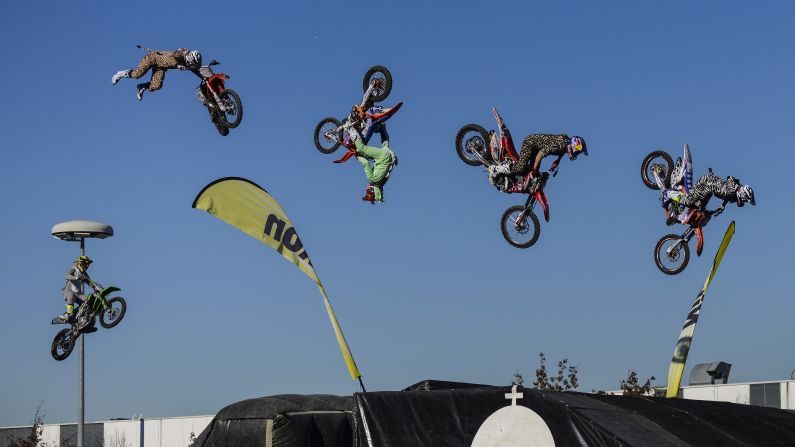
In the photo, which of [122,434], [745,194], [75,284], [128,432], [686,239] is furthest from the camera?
[122,434]

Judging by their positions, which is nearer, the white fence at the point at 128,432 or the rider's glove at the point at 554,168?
the rider's glove at the point at 554,168

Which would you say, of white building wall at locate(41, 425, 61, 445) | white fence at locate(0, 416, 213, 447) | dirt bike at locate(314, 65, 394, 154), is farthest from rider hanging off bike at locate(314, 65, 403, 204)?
white building wall at locate(41, 425, 61, 445)

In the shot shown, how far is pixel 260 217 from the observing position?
1992 cm

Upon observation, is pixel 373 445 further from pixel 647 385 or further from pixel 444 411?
pixel 647 385

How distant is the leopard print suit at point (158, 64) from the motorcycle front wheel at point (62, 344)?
8.52m

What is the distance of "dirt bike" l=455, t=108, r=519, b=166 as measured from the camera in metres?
22.2

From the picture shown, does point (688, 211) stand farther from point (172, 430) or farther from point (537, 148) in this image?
point (172, 430)

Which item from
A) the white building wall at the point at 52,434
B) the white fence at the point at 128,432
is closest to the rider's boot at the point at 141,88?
the white fence at the point at 128,432

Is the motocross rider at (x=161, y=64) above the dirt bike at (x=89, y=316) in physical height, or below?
above

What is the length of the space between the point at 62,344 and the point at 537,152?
1230cm

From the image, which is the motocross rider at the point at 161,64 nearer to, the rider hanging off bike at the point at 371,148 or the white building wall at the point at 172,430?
the rider hanging off bike at the point at 371,148

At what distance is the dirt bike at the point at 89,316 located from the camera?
2748cm

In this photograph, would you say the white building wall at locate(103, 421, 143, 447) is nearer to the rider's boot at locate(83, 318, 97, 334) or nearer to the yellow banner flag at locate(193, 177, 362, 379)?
the rider's boot at locate(83, 318, 97, 334)

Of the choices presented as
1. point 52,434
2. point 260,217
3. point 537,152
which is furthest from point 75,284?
point 52,434
